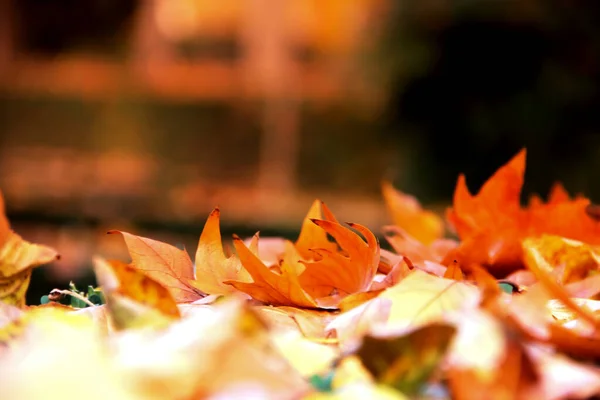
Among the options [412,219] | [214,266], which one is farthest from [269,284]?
[412,219]

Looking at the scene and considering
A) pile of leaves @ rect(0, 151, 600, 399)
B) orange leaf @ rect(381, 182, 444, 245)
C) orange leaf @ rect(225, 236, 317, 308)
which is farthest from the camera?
orange leaf @ rect(381, 182, 444, 245)

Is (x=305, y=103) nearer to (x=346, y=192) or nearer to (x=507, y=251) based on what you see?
(x=346, y=192)

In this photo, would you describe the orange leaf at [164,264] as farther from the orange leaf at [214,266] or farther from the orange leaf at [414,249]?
the orange leaf at [414,249]

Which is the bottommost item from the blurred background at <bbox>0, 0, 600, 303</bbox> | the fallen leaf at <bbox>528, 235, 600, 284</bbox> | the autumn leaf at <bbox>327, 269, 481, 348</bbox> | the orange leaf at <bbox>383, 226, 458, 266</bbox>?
the blurred background at <bbox>0, 0, 600, 303</bbox>

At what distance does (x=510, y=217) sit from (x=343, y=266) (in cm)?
17

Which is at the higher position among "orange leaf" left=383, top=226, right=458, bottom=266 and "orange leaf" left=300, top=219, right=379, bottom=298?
"orange leaf" left=300, top=219, right=379, bottom=298

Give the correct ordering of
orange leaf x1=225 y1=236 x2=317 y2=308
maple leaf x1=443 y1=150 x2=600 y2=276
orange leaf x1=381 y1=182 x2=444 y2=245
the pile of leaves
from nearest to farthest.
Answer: the pile of leaves, orange leaf x1=225 y1=236 x2=317 y2=308, maple leaf x1=443 y1=150 x2=600 y2=276, orange leaf x1=381 y1=182 x2=444 y2=245

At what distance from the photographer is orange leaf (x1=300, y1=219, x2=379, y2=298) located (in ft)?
1.17

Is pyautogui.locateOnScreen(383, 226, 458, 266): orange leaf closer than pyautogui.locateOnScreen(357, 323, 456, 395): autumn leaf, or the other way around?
pyautogui.locateOnScreen(357, 323, 456, 395): autumn leaf

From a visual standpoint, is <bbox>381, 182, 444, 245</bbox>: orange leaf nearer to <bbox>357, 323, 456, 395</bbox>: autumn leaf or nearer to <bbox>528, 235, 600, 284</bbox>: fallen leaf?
<bbox>528, 235, 600, 284</bbox>: fallen leaf

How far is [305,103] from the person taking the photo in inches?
138

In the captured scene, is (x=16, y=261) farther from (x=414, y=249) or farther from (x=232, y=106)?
(x=232, y=106)

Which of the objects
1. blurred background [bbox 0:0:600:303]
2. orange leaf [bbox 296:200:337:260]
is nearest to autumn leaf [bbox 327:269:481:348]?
orange leaf [bbox 296:200:337:260]

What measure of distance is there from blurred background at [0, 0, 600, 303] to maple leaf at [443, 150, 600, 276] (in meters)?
1.83
